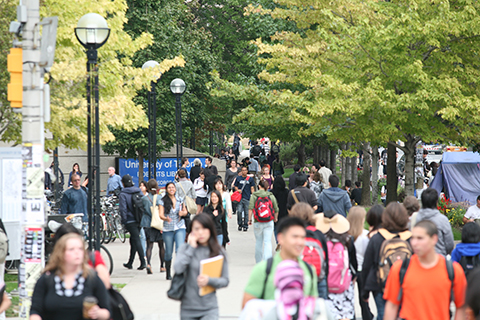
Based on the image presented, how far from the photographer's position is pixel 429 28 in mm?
17516

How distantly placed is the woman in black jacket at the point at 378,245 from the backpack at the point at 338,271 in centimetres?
28

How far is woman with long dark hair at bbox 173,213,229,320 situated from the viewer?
587cm

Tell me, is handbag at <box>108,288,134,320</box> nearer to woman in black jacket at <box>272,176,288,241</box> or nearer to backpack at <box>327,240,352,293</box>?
backpack at <box>327,240,352,293</box>

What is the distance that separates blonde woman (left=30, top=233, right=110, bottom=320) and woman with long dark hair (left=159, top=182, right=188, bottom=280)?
23.0ft

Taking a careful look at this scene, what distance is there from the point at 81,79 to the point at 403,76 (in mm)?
9946

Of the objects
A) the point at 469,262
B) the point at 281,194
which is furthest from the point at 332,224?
the point at 281,194

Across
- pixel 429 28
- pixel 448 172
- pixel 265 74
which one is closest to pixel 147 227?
pixel 429 28

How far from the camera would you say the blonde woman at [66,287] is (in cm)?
491

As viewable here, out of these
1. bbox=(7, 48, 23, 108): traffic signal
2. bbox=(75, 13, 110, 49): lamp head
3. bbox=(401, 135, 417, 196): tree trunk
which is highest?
bbox=(75, 13, 110, 49): lamp head

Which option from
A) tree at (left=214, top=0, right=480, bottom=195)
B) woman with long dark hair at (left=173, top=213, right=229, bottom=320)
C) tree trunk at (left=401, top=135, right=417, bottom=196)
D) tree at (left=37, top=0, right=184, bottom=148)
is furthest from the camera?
tree trunk at (left=401, top=135, right=417, bottom=196)

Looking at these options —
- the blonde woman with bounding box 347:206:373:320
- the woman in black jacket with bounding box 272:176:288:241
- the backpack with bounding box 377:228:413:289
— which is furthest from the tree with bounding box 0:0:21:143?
the backpack with bounding box 377:228:413:289

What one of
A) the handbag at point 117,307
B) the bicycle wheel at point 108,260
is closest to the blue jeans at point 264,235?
the bicycle wheel at point 108,260

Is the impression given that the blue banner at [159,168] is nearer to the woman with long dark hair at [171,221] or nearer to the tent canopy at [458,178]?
the tent canopy at [458,178]

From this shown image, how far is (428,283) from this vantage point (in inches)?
203
